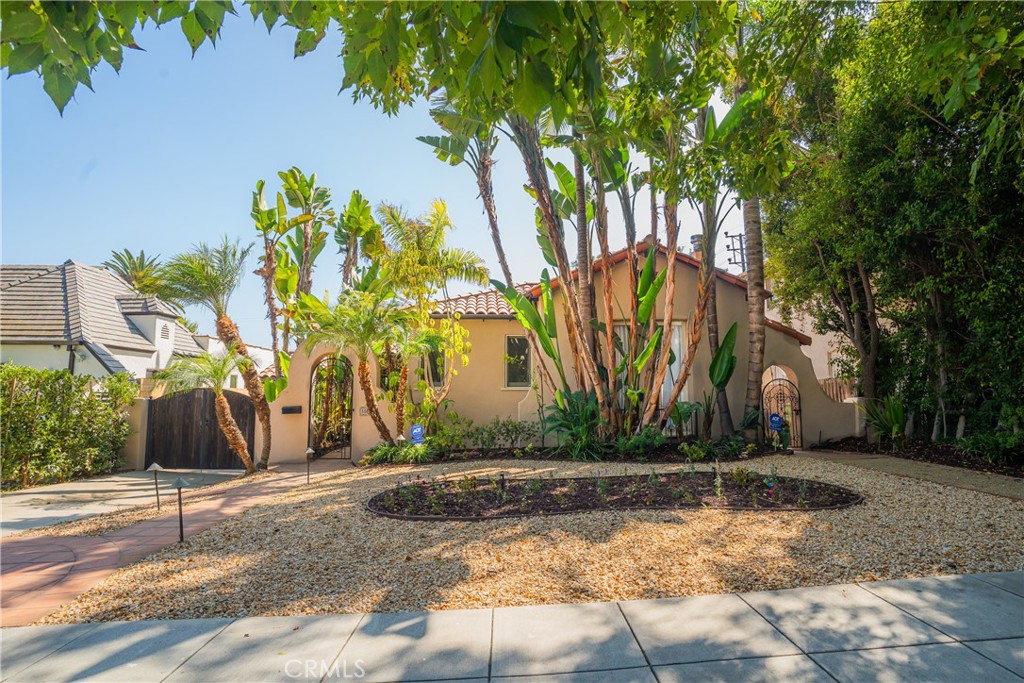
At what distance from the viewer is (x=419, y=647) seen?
3156 mm

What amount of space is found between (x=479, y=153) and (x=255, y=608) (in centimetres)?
962

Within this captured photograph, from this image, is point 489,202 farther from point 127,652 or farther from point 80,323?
point 80,323

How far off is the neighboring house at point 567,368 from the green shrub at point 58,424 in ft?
11.4

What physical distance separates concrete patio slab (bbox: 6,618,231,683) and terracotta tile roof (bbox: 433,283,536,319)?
342 inches

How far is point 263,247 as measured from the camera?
11234mm

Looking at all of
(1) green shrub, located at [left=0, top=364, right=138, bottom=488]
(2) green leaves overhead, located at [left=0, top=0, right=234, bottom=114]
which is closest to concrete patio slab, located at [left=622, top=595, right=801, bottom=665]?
(2) green leaves overhead, located at [left=0, top=0, right=234, bottom=114]

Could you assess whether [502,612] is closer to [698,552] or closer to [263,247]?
[698,552]

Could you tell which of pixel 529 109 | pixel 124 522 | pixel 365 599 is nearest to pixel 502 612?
pixel 365 599

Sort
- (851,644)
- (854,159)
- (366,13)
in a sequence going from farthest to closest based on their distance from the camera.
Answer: (854,159) → (851,644) → (366,13)

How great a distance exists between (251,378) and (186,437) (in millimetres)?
3497

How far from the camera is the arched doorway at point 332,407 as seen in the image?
13.4m

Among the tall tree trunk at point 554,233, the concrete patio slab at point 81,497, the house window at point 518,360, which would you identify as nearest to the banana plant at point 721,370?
the tall tree trunk at point 554,233

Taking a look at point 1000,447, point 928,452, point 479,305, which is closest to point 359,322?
point 479,305

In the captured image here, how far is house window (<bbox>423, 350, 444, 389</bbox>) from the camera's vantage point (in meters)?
12.6
